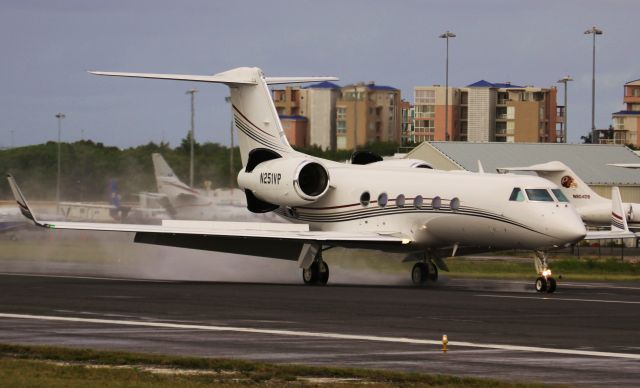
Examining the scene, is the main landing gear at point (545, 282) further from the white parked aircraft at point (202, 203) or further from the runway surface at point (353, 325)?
the white parked aircraft at point (202, 203)

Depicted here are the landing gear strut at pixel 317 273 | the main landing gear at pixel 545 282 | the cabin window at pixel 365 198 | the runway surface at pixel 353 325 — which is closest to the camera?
the runway surface at pixel 353 325

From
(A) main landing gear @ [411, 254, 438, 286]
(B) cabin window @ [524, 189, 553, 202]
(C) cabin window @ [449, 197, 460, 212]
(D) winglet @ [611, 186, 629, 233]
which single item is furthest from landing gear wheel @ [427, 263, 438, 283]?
(D) winglet @ [611, 186, 629, 233]

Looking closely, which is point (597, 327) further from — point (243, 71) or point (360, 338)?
point (243, 71)

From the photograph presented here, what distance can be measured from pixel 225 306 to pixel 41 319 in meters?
4.43

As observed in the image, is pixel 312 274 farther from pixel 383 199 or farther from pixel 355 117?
pixel 355 117

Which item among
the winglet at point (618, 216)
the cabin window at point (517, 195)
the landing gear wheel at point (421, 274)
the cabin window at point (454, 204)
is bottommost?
the landing gear wheel at point (421, 274)

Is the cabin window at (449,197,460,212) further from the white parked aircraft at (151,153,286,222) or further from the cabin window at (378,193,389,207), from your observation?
the white parked aircraft at (151,153,286,222)

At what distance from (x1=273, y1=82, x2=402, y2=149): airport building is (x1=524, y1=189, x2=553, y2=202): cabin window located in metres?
19.4

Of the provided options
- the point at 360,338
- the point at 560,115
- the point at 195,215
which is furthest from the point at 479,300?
the point at 560,115

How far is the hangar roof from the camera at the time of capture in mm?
80125

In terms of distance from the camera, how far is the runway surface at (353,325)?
17.0 m

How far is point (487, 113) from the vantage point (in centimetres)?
13012

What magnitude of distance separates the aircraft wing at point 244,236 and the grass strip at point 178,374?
17.6 metres

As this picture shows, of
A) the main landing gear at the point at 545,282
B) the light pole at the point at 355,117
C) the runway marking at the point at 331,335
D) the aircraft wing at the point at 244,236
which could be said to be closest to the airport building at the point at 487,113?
the light pole at the point at 355,117
